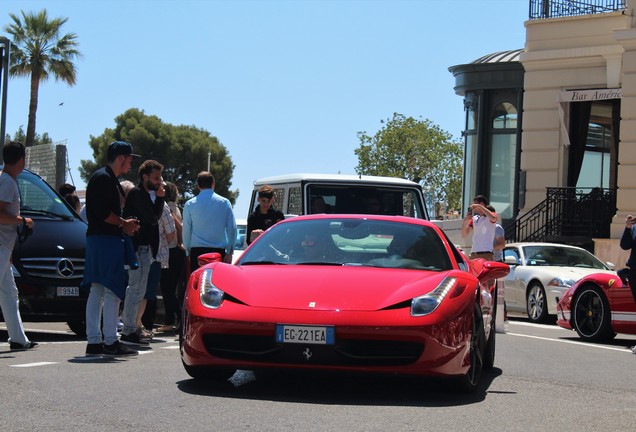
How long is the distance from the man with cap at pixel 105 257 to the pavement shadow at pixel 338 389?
166 cm

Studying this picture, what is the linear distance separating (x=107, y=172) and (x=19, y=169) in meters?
0.92

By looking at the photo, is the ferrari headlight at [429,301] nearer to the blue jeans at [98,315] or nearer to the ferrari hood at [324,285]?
the ferrari hood at [324,285]

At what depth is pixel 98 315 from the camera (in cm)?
1060

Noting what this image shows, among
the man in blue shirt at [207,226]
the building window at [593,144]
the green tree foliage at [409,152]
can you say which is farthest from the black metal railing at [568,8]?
the green tree foliage at [409,152]

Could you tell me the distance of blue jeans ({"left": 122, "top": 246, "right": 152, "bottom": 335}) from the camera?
11914 mm

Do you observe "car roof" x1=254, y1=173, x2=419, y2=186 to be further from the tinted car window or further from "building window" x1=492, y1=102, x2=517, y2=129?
"building window" x1=492, y1=102, x2=517, y2=129

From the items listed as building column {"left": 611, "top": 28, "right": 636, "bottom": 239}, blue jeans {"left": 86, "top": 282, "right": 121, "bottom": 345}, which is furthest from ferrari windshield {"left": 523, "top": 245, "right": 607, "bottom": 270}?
blue jeans {"left": 86, "top": 282, "right": 121, "bottom": 345}

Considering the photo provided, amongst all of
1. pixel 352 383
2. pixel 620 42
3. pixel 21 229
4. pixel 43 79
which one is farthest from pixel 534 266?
A: pixel 43 79

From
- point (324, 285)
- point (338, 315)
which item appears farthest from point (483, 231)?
point (338, 315)

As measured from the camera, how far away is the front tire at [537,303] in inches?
792

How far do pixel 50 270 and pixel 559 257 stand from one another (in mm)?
10919

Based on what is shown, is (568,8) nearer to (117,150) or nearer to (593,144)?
(593,144)

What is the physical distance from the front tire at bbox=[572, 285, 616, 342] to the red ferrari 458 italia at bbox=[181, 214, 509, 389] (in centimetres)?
637

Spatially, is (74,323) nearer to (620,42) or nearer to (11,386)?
(11,386)
